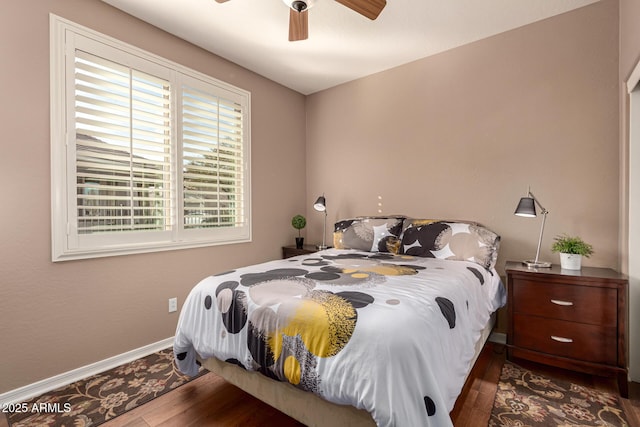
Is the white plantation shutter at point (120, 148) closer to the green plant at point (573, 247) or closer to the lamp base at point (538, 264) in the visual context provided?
the lamp base at point (538, 264)

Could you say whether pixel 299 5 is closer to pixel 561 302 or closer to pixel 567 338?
pixel 561 302

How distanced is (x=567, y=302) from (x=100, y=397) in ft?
10.1

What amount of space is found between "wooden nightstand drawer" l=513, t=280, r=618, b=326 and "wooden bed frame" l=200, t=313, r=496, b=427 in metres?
1.65

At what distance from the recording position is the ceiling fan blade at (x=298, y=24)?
2.03 meters

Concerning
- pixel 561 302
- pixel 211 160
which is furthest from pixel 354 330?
pixel 211 160

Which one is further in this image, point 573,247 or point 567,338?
point 573,247

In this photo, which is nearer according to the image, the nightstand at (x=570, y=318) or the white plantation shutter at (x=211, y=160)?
the nightstand at (x=570, y=318)

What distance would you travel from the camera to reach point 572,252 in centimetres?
222

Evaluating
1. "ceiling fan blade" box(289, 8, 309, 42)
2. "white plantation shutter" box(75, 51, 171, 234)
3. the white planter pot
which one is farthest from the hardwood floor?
"ceiling fan blade" box(289, 8, 309, 42)

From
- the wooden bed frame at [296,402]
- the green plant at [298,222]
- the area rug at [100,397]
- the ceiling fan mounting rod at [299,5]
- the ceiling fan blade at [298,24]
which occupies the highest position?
the ceiling fan mounting rod at [299,5]

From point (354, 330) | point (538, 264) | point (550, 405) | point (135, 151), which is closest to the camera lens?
point (354, 330)

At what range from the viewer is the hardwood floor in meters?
1.69

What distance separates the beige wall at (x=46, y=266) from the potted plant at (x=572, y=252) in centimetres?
301

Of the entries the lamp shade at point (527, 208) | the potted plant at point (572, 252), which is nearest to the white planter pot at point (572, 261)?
the potted plant at point (572, 252)
